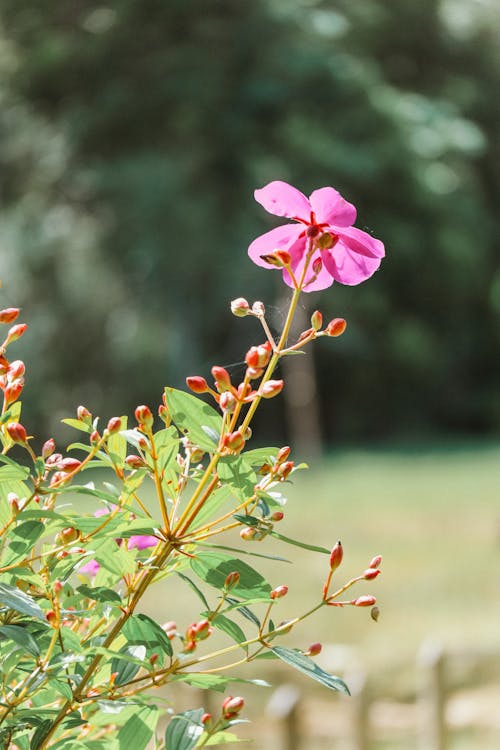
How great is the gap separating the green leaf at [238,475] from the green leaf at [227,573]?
27 mm

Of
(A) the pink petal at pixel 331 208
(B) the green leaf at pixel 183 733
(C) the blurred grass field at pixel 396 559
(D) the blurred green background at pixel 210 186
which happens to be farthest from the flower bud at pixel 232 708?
(D) the blurred green background at pixel 210 186

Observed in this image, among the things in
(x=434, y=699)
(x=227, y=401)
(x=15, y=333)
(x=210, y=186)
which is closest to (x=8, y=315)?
(x=15, y=333)

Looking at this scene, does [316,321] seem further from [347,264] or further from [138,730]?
[138,730]

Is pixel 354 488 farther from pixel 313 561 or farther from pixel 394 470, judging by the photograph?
pixel 313 561

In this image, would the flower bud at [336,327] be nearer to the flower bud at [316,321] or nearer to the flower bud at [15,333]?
the flower bud at [316,321]

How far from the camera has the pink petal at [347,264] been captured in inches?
18.2

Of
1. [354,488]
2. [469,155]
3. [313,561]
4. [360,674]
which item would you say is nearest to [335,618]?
[313,561]

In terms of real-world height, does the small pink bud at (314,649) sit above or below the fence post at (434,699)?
above

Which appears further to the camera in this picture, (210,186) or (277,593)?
(210,186)

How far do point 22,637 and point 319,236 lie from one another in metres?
0.20

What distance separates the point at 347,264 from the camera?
1.53 ft

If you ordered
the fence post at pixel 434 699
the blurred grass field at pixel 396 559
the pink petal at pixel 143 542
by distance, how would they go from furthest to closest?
the blurred grass field at pixel 396 559, the fence post at pixel 434 699, the pink petal at pixel 143 542

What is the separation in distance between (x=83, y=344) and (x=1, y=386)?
10.2 metres

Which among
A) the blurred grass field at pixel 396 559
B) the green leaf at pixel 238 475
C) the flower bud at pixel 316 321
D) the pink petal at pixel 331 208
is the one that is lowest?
the blurred grass field at pixel 396 559
